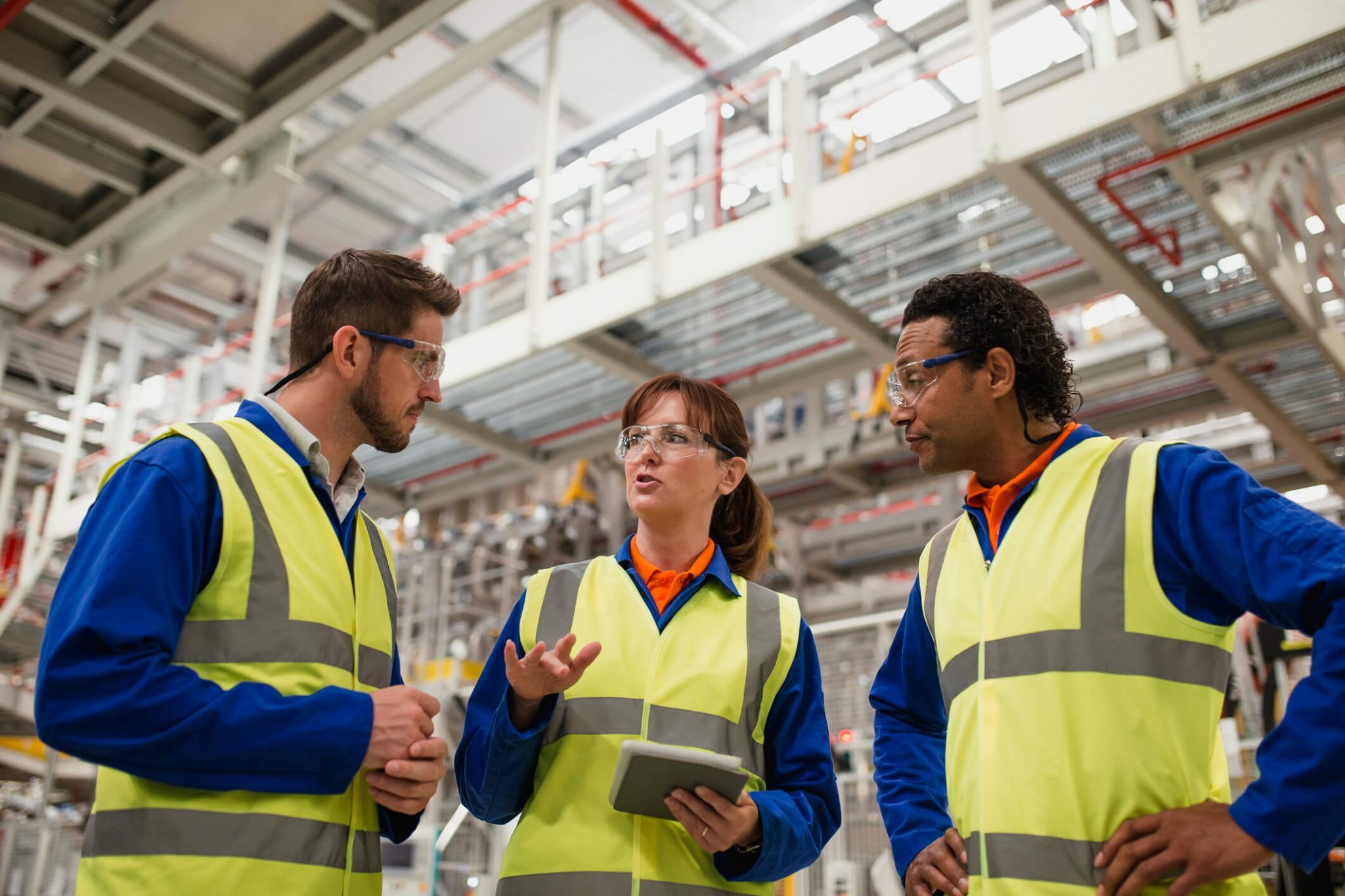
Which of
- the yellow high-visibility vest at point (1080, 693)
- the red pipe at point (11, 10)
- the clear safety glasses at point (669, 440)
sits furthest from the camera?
the red pipe at point (11, 10)

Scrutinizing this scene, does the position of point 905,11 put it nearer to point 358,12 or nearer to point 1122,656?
point 358,12

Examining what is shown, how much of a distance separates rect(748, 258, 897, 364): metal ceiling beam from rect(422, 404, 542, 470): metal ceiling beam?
304 cm

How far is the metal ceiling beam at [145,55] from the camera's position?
621 centimetres

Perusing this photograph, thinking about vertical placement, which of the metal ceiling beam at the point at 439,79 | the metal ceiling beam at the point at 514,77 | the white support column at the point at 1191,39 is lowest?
the white support column at the point at 1191,39

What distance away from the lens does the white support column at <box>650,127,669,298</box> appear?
6918mm

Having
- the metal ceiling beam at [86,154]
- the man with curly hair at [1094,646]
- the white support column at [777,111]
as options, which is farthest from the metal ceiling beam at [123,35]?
the man with curly hair at [1094,646]

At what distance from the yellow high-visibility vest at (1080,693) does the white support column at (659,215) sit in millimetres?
4884

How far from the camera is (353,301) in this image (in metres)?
2.48

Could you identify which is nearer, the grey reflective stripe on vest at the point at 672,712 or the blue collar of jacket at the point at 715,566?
the grey reflective stripe on vest at the point at 672,712

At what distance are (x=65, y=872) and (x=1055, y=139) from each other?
1153 cm

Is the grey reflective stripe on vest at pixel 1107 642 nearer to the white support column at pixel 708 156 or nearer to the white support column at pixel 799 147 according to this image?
the white support column at pixel 799 147

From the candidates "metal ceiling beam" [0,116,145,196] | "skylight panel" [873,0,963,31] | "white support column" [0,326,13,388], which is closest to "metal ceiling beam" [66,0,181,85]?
"metal ceiling beam" [0,116,145,196]

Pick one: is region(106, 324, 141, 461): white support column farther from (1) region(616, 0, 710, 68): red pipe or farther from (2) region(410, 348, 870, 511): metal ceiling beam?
(1) region(616, 0, 710, 68): red pipe

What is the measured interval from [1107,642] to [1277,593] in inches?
12.2
